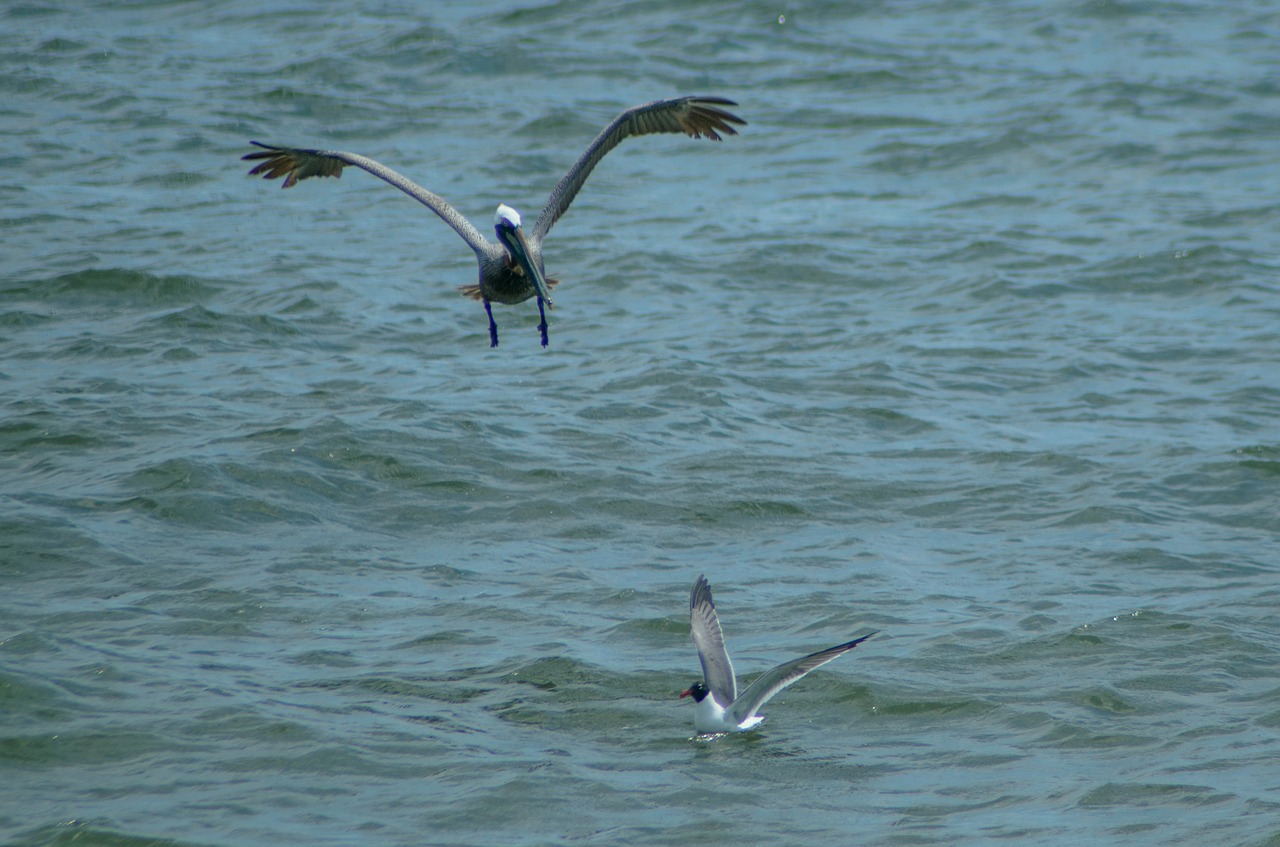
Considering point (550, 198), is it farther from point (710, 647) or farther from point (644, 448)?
point (644, 448)

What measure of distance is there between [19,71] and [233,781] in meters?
14.6

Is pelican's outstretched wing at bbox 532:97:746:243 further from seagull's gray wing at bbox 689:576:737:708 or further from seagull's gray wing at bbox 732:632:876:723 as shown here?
seagull's gray wing at bbox 732:632:876:723

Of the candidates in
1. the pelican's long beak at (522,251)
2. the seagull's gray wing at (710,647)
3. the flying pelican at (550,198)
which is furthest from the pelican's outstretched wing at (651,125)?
the seagull's gray wing at (710,647)

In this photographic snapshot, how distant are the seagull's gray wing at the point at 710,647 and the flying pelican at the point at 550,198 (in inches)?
65.3

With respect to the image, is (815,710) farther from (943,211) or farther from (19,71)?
(19,71)

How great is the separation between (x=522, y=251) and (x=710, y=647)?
7.36 ft

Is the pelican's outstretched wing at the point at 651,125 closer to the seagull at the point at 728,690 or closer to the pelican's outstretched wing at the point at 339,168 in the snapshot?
the pelican's outstretched wing at the point at 339,168

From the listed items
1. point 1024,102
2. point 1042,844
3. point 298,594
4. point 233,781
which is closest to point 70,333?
point 298,594

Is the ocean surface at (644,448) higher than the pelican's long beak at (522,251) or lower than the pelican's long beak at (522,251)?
lower

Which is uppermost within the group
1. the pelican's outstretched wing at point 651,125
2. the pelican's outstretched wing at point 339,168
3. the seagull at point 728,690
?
the pelican's outstretched wing at point 651,125

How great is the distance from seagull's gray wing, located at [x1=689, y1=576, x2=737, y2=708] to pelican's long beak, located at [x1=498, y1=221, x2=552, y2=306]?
66.9 inches

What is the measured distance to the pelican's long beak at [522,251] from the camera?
7973 millimetres

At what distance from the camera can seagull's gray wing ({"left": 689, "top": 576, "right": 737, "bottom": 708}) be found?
7.36 m

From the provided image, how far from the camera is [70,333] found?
41.1 ft
